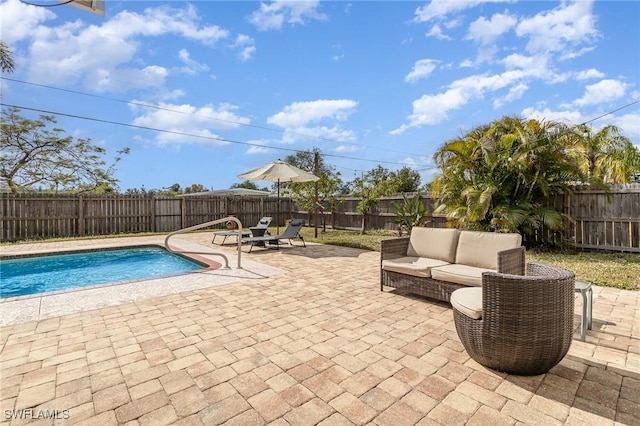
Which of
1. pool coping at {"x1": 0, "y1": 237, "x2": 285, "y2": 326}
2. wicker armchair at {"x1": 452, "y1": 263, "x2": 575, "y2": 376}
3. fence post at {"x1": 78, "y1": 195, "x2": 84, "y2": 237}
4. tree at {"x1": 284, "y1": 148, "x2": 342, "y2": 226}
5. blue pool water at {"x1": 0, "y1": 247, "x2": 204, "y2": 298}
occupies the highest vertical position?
tree at {"x1": 284, "y1": 148, "x2": 342, "y2": 226}

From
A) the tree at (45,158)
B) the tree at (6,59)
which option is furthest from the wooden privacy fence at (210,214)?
the tree at (45,158)

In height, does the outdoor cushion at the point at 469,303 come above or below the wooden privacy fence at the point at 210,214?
below

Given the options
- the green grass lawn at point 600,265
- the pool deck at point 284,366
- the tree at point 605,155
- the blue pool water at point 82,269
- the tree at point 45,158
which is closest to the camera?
the pool deck at point 284,366

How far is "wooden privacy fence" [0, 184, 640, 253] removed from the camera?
7742mm

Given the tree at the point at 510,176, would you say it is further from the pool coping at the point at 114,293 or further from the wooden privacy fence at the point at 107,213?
the wooden privacy fence at the point at 107,213

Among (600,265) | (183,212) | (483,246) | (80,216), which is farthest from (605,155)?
(80,216)

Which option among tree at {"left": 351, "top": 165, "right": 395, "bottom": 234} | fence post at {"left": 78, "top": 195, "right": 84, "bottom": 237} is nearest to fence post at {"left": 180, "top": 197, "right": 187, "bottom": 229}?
fence post at {"left": 78, "top": 195, "right": 84, "bottom": 237}

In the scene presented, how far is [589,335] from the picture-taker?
3.16 m

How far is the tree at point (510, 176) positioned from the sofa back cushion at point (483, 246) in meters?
3.88

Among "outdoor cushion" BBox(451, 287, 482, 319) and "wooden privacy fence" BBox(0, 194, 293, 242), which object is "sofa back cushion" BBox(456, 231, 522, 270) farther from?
"wooden privacy fence" BBox(0, 194, 293, 242)

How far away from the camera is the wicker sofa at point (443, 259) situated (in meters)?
3.80

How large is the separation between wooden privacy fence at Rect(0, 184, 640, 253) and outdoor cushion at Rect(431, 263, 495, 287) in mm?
6042

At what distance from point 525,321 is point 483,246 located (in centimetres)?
207

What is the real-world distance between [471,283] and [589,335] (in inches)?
45.2
